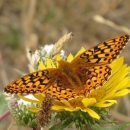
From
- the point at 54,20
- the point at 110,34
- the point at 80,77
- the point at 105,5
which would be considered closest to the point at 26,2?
the point at 54,20

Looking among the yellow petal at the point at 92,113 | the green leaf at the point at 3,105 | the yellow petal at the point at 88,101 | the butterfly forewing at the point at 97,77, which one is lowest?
the yellow petal at the point at 92,113

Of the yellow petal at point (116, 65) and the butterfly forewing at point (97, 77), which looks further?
the yellow petal at point (116, 65)

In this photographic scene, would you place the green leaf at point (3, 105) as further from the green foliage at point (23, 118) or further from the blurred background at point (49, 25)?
the blurred background at point (49, 25)

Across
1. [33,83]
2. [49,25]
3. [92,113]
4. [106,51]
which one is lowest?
[92,113]

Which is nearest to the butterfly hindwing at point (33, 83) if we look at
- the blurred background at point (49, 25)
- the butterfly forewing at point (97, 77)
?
the butterfly forewing at point (97, 77)

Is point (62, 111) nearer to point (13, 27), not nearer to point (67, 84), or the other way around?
point (67, 84)

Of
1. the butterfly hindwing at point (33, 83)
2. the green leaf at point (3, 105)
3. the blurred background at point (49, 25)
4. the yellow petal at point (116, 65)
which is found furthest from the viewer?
the blurred background at point (49, 25)

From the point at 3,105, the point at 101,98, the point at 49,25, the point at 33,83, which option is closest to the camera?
the point at 33,83

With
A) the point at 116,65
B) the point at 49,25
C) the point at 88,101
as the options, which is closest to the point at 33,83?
the point at 88,101

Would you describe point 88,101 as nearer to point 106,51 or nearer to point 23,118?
point 106,51
